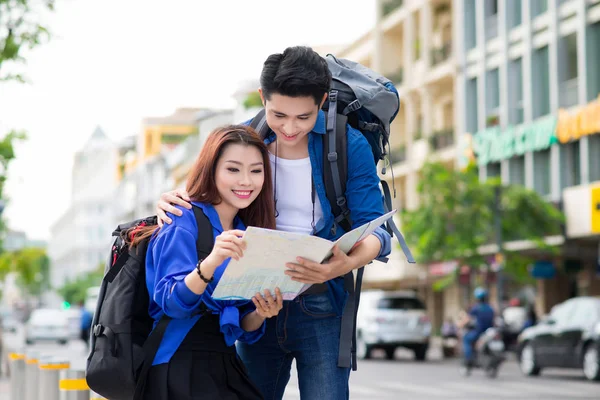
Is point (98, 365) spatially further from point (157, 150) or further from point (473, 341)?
point (157, 150)

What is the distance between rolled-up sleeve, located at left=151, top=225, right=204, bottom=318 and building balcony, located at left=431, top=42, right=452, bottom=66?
39939mm

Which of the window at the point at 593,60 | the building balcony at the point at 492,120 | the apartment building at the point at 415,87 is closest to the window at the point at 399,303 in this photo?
the window at the point at 593,60

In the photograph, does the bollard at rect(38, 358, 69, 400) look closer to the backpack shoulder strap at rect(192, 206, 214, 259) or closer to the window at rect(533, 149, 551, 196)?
the backpack shoulder strap at rect(192, 206, 214, 259)

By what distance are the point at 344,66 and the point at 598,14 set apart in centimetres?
2796

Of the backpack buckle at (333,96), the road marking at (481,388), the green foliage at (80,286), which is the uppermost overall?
the green foliage at (80,286)

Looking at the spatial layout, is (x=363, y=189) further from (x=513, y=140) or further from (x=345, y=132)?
(x=513, y=140)

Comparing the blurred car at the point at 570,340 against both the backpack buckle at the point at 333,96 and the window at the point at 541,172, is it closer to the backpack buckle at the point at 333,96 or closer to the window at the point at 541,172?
the window at the point at 541,172

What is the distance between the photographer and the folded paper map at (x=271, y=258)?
355 cm

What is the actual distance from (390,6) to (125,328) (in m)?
47.1

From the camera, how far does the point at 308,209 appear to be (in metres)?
4.32

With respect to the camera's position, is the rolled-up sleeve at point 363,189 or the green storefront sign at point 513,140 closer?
the rolled-up sleeve at point 363,189

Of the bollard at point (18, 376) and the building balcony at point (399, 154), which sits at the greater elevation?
the building balcony at point (399, 154)

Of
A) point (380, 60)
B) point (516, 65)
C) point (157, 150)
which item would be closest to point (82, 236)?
point (157, 150)

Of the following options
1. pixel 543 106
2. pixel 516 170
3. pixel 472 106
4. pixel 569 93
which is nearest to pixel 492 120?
pixel 516 170
